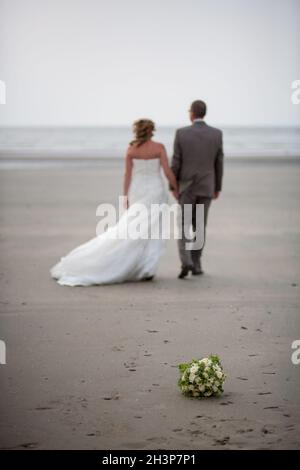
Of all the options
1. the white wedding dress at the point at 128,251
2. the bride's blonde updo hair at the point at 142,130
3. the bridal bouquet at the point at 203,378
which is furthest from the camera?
the bride's blonde updo hair at the point at 142,130

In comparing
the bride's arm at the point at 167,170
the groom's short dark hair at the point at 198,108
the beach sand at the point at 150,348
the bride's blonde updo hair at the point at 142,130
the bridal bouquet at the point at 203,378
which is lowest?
the beach sand at the point at 150,348

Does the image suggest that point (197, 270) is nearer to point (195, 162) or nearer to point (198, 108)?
point (195, 162)

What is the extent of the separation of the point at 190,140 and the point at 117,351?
13.0 feet

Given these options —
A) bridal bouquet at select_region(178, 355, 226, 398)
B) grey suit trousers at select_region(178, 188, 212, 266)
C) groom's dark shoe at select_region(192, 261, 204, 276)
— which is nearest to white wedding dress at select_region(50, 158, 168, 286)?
grey suit trousers at select_region(178, 188, 212, 266)

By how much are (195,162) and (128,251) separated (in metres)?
1.36

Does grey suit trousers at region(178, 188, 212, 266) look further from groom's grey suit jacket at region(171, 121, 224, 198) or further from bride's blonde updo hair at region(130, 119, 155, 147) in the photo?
bride's blonde updo hair at region(130, 119, 155, 147)

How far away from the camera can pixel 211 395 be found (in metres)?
5.67

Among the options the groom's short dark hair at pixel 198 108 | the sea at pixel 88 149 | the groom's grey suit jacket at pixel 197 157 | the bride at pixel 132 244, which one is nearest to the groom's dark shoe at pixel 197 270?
the bride at pixel 132 244

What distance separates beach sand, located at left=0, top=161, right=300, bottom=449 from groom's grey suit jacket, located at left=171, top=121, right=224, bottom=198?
1.12 metres

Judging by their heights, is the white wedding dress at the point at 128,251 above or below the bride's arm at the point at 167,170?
below

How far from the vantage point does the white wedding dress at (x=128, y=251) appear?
9.72 m

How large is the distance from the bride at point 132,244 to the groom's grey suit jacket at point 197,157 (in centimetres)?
18

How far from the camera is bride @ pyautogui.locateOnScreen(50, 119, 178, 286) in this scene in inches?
383

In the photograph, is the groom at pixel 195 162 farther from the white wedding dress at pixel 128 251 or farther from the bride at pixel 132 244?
the white wedding dress at pixel 128 251
